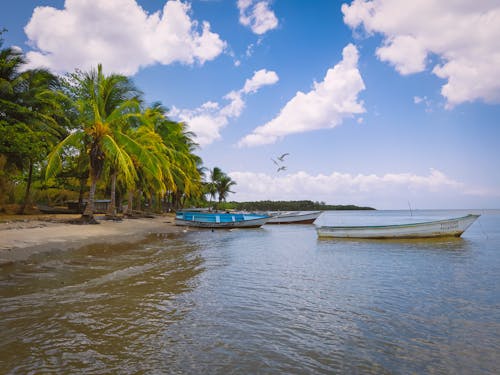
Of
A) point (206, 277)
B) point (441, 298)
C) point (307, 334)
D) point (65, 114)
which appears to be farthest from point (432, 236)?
point (65, 114)

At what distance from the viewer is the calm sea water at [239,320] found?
9.70 feet

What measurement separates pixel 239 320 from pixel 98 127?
14798 mm

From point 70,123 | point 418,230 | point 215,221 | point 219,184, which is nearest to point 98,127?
point 70,123

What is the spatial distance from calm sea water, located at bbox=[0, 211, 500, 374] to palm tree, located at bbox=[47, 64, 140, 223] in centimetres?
864

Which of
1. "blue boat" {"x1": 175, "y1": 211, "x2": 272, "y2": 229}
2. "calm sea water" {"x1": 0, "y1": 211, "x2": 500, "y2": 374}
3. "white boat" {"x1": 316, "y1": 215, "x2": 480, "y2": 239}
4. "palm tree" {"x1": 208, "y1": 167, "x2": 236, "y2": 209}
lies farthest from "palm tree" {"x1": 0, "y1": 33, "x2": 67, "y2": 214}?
"palm tree" {"x1": 208, "y1": 167, "x2": 236, "y2": 209}

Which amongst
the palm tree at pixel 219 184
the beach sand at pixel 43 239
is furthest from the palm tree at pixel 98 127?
the palm tree at pixel 219 184

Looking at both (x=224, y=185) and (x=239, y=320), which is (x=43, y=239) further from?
(x=224, y=185)

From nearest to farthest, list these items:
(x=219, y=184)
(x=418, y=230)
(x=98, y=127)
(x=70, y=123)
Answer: (x=98, y=127), (x=418, y=230), (x=70, y=123), (x=219, y=184)

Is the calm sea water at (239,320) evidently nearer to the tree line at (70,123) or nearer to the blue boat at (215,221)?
the tree line at (70,123)

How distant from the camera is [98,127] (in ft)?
51.3

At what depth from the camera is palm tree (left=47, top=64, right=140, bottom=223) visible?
15.3 metres

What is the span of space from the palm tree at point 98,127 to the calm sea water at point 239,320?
8639 mm

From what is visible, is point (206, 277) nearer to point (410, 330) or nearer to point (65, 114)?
point (410, 330)

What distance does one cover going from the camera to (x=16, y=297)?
468 centimetres
